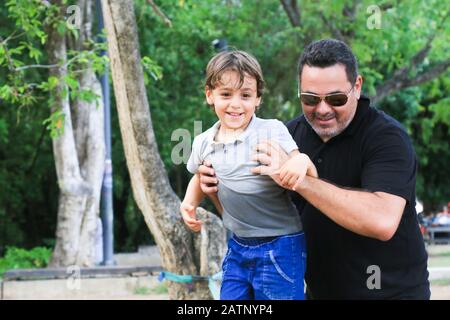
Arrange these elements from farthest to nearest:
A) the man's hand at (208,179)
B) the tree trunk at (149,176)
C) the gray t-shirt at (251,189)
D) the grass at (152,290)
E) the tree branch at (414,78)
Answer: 1. the tree branch at (414,78)
2. the grass at (152,290)
3. the tree trunk at (149,176)
4. the man's hand at (208,179)
5. the gray t-shirt at (251,189)

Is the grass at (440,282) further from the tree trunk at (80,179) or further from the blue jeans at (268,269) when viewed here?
the blue jeans at (268,269)

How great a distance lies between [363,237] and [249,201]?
0.55 meters

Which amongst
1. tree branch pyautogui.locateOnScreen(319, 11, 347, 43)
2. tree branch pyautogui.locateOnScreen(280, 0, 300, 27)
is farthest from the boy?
tree branch pyautogui.locateOnScreen(280, 0, 300, 27)

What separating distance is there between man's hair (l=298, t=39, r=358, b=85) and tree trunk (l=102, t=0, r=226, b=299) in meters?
4.04

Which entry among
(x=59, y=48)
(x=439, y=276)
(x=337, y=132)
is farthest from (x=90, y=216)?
(x=337, y=132)

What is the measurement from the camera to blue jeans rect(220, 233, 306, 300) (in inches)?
142

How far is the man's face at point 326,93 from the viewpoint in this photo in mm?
3738

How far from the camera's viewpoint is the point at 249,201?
11.8ft

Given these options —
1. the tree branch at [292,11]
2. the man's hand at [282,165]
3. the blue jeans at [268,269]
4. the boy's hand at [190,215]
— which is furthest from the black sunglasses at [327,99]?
the tree branch at [292,11]

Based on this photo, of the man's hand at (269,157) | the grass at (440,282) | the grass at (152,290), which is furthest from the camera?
the grass at (440,282)

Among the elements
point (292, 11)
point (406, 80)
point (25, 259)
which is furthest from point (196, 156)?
point (25, 259)

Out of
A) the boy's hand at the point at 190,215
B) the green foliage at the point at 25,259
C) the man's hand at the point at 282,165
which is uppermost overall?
the man's hand at the point at 282,165

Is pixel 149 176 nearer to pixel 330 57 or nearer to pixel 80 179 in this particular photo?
pixel 330 57

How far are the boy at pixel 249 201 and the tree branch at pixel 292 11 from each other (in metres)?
14.7
